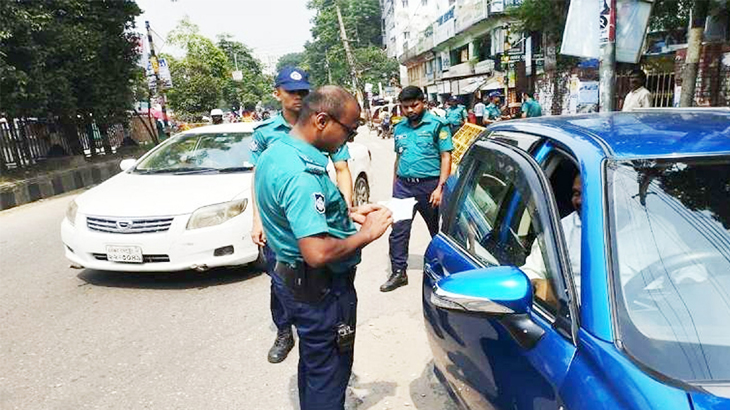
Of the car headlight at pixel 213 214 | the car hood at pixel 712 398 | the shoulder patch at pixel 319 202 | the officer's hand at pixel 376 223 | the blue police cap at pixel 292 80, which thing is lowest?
the car headlight at pixel 213 214

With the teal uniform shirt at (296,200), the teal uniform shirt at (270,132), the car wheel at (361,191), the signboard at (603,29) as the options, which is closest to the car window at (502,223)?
the teal uniform shirt at (296,200)

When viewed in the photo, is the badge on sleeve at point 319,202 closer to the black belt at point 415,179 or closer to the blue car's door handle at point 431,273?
the blue car's door handle at point 431,273

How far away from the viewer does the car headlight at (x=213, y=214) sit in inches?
183

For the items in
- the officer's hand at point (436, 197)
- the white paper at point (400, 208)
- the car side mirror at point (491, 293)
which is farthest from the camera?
the officer's hand at point (436, 197)

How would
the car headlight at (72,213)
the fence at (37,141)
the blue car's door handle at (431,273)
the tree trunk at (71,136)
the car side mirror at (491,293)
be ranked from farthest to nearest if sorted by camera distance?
the tree trunk at (71,136)
the fence at (37,141)
the car headlight at (72,213)
the blue car's door handle at (431,273)
the car side mirror at (491,293)

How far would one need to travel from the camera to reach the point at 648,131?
6.38 feet

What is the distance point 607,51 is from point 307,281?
515 cm

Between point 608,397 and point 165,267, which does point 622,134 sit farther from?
point 165,267

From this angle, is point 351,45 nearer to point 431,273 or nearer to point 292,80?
point 292,80

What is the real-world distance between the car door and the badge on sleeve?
56 centimetres

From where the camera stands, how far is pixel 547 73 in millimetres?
15828

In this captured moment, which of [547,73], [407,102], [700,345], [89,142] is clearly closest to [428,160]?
[407,102]

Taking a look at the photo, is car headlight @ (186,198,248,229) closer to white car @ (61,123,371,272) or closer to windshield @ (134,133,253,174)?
white car @ (61,123,371,272)

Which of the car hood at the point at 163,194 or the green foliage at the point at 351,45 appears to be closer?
the car hood at the point at 163,194
